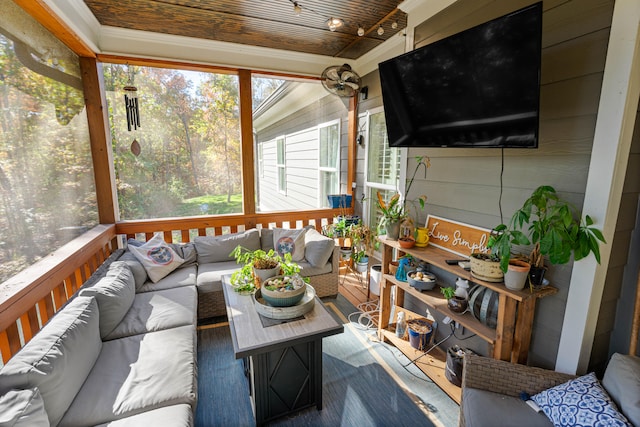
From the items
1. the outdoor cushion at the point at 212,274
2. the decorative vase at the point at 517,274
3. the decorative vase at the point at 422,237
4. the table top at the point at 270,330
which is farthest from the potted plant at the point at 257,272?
the decorative vase at the point at 517,274

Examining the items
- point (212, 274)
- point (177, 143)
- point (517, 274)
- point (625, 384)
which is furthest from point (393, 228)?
point (177, 143)

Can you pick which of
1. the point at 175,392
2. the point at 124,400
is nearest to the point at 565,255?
the point at 175,392

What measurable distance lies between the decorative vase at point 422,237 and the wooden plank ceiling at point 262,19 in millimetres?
1883

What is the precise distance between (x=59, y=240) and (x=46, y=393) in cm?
142

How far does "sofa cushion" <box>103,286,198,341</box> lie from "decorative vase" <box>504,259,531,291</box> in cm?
204

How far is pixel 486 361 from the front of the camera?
152 centimetres

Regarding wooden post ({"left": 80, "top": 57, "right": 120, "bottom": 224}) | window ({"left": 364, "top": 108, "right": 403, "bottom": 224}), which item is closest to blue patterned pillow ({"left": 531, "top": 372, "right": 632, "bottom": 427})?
window ({"left": 364, "top": 108, "right": 403, "bottom": 224})

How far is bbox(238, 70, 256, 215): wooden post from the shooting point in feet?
11.2

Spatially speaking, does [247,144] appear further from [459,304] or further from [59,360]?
[459,304]

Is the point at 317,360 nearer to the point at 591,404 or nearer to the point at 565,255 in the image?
the point at 591,404

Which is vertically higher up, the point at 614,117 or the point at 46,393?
the point at 614,117

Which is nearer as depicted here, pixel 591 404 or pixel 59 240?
pixel 591 404

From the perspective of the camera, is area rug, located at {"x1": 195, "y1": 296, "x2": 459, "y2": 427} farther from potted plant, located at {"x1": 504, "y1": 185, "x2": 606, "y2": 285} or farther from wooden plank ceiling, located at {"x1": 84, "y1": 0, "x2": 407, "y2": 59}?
wooden plank ceiling, located at {"x1": 84, "y1": 0, "x2": 407, "y2": 59}

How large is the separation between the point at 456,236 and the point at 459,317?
1.87ft
